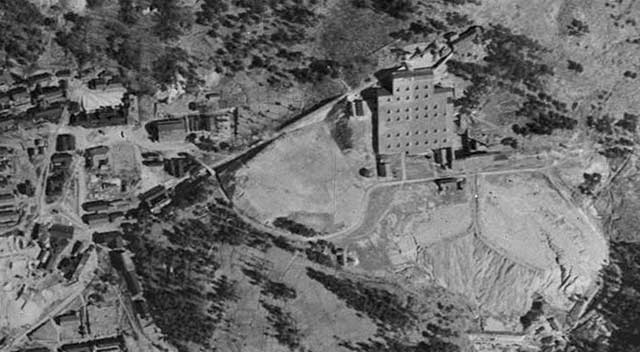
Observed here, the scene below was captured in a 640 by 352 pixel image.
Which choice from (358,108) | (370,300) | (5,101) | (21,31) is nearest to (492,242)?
(370,300)

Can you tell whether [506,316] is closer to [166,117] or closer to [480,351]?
[480,351]

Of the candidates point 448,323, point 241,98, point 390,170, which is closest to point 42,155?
point 241,98

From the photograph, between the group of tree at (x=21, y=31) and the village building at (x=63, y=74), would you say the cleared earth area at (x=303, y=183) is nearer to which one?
the village building at (x=63, y=74)

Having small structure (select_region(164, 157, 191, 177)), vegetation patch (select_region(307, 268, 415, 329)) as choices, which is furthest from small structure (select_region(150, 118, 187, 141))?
vegetation patch (select_region(307, 268, 415, 329))

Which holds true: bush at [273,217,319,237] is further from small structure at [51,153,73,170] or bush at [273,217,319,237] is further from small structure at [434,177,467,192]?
small structure at [51,153,73,170]

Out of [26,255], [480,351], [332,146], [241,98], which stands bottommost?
[480,351]

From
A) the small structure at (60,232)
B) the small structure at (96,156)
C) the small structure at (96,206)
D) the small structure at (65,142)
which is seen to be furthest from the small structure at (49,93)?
the small structure at (60,232)

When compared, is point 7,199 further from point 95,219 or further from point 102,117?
point 102,117
